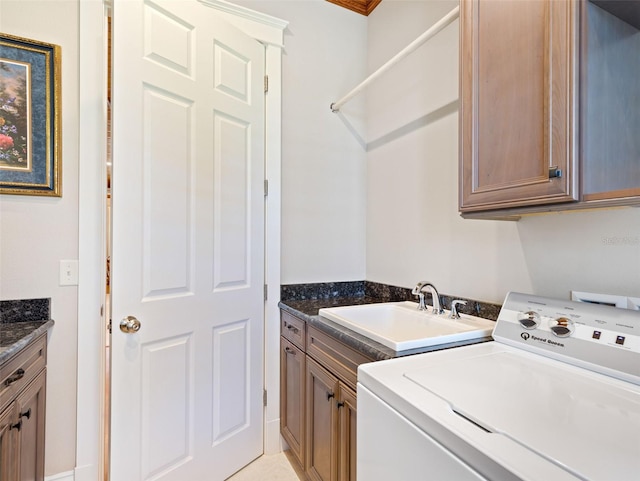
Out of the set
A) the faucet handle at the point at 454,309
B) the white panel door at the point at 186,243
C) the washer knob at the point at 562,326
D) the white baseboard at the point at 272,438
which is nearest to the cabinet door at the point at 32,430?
the white panel door at the point at 186,243

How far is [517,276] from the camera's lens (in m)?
1.32

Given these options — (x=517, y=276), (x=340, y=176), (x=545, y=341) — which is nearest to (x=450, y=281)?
(x=517, y=276)

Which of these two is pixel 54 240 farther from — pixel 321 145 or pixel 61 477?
pixel 321 145

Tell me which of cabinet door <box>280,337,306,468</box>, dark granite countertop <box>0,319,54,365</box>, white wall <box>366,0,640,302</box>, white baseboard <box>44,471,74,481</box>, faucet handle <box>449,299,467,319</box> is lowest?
white baseboard <box>44,471,74,481</box>

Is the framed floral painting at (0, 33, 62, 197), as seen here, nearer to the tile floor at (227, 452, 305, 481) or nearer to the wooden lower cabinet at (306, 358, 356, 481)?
the wooden lower cabinet at (306, 358, 356, 481)

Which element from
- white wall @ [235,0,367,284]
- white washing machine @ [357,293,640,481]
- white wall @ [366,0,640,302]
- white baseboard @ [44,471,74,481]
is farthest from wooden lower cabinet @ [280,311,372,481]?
white baseboard @ [44,471,74,481]

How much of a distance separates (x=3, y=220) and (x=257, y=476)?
5.76 feet

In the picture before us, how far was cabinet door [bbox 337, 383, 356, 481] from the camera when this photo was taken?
1229mm

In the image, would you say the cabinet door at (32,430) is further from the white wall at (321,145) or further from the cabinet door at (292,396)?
the white wall at (321,145)

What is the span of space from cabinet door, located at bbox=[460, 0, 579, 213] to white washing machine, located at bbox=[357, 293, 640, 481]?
0.39 meters

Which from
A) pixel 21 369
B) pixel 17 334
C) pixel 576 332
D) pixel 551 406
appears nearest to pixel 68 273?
pixel 17 334

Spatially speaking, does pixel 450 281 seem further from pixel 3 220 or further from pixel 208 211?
pixel 3 220

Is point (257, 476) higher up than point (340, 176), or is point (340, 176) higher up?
point (340, 176)

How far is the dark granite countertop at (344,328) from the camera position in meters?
1.07
